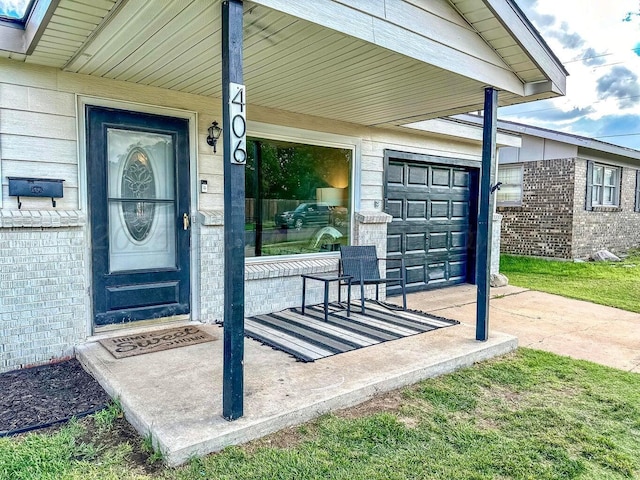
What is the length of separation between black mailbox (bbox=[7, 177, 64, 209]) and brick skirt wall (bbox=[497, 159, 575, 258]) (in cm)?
1022

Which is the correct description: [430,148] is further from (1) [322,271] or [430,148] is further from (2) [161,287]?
(2) [161,287]

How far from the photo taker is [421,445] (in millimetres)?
2344

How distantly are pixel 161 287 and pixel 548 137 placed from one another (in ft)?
31.7

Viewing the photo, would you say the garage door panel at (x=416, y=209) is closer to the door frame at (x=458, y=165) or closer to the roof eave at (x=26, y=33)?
the door frame at (x=458, y=165)

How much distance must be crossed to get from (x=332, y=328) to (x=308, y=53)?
2.45m

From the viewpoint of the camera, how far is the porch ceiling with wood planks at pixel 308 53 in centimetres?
254

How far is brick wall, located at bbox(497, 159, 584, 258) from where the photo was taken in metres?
10.1

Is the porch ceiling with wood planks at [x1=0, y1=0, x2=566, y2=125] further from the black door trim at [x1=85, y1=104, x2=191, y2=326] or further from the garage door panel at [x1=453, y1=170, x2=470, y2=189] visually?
the garage door panel at [x1=453, y1=170, x2=470, y2=189]

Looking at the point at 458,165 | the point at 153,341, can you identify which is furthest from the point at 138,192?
the point at 458,165

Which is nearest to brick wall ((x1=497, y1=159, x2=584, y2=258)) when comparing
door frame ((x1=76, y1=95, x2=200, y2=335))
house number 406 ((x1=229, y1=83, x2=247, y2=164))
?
door frame ((x1=76, y1=95, x2=200, y2=335))

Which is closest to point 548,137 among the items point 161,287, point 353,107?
point 353,107

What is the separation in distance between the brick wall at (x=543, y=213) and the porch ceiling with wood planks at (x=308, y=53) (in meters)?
6.94

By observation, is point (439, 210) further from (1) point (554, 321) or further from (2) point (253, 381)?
(2) point (253, 381)

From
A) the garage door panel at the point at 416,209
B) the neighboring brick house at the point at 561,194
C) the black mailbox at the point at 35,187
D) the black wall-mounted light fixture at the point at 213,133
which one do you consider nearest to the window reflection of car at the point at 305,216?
the black wall-mounted light fixture at the point at 213,133
